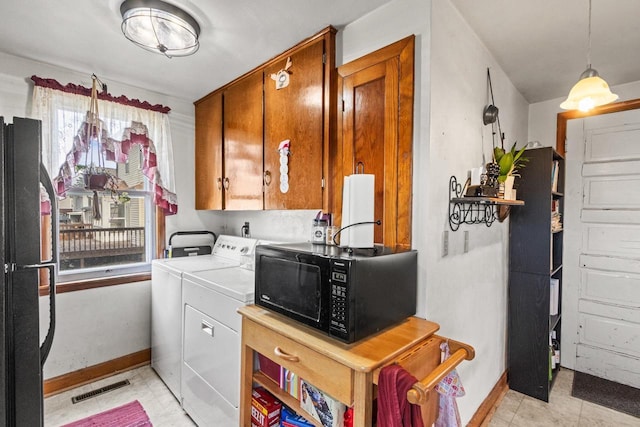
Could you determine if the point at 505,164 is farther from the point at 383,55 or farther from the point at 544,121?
the point at 544,121

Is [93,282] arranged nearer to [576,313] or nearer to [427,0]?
[427,0]

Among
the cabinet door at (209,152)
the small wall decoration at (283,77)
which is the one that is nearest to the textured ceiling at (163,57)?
the small wall decoration at (283,77)

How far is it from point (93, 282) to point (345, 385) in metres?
2.31

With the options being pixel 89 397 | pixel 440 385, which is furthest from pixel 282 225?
pixel 89 397

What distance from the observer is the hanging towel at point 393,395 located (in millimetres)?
956

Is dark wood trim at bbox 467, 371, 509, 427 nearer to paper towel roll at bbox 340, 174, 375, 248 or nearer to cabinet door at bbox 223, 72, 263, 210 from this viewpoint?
paper towel roll at bbox 340, 174, 375, 248

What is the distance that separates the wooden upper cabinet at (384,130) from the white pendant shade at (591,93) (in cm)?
87

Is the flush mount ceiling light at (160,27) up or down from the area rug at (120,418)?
up

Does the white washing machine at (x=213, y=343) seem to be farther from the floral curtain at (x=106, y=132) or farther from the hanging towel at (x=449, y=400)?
the floral curtain at (x=106, y=132)

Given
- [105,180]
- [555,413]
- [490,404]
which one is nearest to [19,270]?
[105,180]

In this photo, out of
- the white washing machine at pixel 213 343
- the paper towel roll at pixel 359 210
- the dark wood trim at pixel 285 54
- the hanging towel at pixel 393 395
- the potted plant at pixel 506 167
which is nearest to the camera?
the hanging towel at pixel 393 395

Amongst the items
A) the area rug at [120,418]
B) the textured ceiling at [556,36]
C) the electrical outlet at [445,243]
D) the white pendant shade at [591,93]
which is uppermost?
the textured ceiling at [556,36]

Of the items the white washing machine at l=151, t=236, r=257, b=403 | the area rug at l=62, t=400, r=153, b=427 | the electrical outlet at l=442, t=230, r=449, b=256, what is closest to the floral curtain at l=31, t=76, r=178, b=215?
the white washing machine at l=151, t=236, r=257, b=403

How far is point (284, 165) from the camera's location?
1.98m
